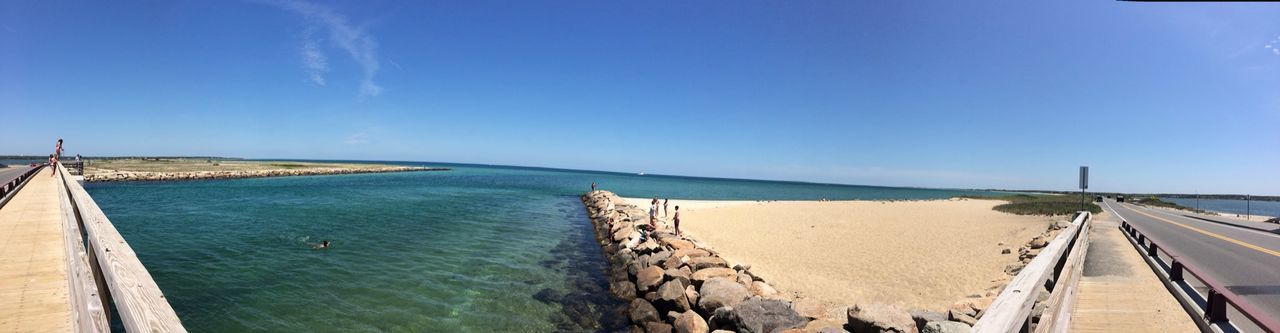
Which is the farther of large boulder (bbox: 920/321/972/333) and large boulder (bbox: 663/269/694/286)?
large boulder (bbox: 663/269/694/286)

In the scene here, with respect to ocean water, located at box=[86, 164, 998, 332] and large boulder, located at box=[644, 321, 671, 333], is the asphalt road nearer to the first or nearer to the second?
large boulder, located at box=[644, 321, 671, 333]

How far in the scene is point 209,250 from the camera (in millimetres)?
14320

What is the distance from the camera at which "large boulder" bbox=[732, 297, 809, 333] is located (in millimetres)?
7895

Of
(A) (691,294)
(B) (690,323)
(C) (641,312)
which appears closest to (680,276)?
(A) (691,294)

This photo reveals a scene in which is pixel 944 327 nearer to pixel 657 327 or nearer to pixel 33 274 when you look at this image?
pixel 657 327

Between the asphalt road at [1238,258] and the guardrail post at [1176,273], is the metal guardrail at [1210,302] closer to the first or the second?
the guardrail post at [1176,273]

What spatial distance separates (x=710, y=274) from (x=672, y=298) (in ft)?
5.17

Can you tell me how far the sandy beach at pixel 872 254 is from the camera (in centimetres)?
1149

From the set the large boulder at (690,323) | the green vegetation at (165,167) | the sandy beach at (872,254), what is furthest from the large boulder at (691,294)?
the green vegetation at (165,167)

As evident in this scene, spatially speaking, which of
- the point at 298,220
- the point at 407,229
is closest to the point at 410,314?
the point at 407,229

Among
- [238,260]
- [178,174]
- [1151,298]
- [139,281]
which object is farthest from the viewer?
[178,174]

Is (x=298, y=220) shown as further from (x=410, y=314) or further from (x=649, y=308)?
(x=649, y=308)

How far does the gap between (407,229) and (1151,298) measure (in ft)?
71.9

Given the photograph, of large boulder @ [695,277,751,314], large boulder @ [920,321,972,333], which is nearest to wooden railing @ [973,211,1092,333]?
large boulder @ [920,321,972,333]
